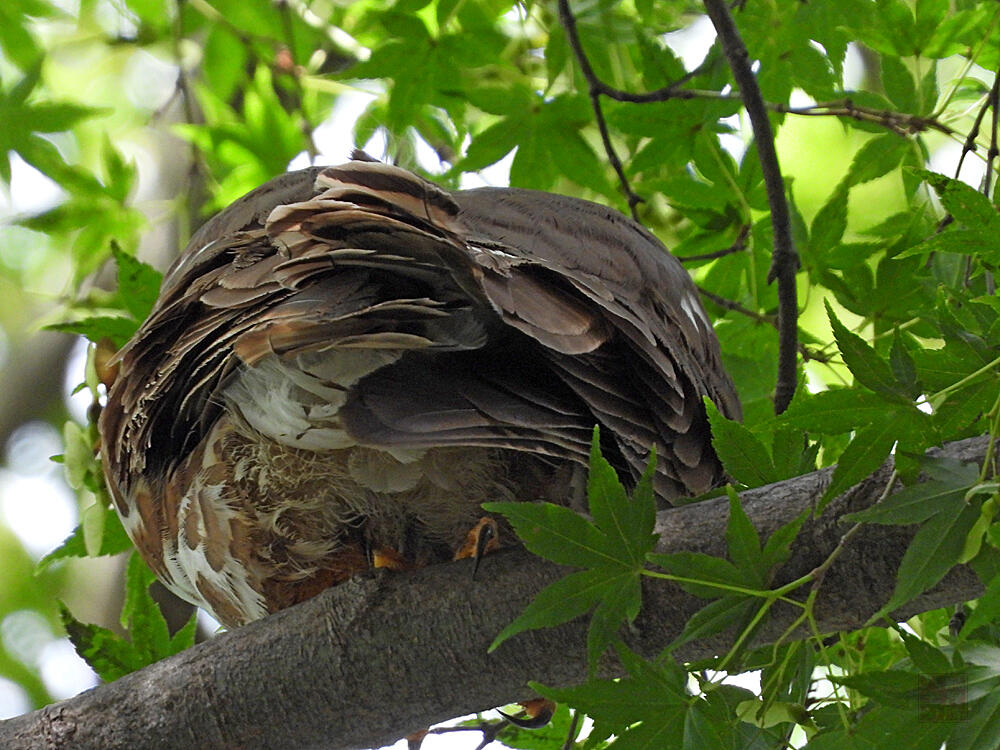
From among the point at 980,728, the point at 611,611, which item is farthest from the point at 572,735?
the point at 980,728

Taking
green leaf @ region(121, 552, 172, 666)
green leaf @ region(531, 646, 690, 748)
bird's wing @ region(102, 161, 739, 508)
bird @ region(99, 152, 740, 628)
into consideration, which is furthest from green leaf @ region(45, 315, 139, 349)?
green leaf @ region(531, 646, 690, 748)

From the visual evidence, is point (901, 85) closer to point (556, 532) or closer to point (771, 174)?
point (771, 174)

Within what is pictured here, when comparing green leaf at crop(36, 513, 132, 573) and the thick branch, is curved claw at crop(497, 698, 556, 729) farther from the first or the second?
green leaf at crop(36, 513, 132, 573)

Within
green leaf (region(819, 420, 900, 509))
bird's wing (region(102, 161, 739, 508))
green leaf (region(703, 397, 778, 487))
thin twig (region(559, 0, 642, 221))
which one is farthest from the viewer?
thin twig (region(559, 0, 642, 221))

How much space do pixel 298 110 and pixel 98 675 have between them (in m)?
2.06

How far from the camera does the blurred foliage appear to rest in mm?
1223

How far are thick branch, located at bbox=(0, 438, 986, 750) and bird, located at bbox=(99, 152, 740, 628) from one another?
17 cm

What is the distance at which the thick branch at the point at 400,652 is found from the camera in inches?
52.2

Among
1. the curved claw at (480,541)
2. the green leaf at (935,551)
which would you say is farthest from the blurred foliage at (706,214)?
the curved claw at (480,541)

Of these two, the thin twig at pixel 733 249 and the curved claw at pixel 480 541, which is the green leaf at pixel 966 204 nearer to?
the curved claw at pixel 480 541

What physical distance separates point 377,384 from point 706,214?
1140 millimetres

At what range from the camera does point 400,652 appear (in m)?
1.47

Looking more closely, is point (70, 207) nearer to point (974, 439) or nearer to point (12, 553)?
point (974, 439)

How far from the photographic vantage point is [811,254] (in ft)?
7.30
